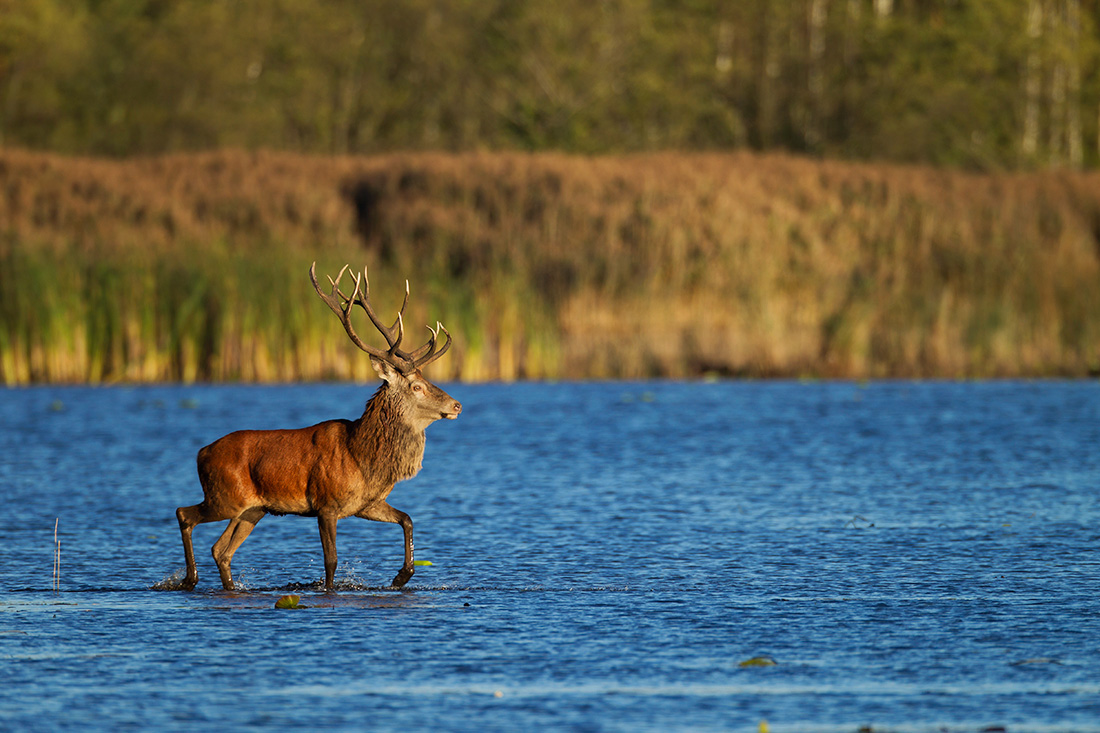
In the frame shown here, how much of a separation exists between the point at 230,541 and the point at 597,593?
215cm

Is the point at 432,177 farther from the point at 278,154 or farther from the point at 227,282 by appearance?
the point at 227,282

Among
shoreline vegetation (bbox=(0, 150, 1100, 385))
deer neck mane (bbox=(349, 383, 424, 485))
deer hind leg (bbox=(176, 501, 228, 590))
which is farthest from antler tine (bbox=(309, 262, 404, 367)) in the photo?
shoreline vegetation (bbox=(0, 150, 1100, 385))

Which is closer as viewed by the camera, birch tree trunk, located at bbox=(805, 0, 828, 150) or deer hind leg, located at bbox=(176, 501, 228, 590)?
deer hind leg, located at bbox=(176, 501, 228, 590)

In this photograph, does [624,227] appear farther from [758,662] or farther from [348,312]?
[758,662]

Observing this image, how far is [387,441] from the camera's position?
9.15 metres

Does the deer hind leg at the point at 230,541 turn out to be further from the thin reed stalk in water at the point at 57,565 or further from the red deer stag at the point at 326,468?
the thin reed stalk in water at the point at 57,565

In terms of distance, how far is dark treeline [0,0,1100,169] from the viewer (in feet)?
162

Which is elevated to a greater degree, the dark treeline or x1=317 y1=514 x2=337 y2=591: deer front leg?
the dark treeline

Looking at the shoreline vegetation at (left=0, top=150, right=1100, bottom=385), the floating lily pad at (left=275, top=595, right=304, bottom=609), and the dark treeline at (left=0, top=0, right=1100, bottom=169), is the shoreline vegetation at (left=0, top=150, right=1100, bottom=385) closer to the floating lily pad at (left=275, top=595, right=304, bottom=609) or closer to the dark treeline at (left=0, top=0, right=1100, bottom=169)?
the floating lily pad at (left=275, top=595, right=304, bottom=609)

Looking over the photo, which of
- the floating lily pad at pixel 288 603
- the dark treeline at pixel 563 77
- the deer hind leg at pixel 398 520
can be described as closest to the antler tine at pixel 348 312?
the deer hind leg at pixel 398 520

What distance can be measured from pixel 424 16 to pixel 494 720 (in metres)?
51.7

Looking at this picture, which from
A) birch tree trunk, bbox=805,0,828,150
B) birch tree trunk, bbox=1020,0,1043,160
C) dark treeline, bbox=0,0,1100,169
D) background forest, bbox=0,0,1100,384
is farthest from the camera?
birch tree trunk, bbox=805,0,828,150

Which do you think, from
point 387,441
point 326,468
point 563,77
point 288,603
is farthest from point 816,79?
point 288,603

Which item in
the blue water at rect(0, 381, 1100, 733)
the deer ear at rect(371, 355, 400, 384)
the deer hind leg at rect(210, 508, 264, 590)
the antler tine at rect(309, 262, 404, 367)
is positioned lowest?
the blue water at rect(0, 381, 1100, 733)
